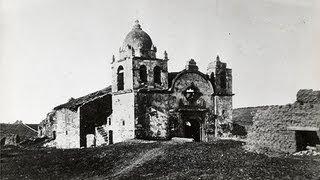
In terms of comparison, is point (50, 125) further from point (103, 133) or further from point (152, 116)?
point (152, 116)

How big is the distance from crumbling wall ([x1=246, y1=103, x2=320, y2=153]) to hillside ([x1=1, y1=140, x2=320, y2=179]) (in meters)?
0.91

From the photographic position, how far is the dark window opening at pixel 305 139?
15750mm

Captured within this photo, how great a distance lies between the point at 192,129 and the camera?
27828mm

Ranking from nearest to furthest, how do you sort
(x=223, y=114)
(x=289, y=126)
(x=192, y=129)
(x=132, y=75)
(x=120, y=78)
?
(x=289, y=126) < (x=132, y=75) < (x=120, y=78) < (x=223, y=114) < (x=192, y=129)

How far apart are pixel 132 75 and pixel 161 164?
10.9 meters

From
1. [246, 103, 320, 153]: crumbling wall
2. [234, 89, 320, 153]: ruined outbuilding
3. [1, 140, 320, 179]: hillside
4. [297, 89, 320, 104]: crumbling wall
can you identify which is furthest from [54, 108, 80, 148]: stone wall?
[297, 89, 320, 104]: crumbling wall

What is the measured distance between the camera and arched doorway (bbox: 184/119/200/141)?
27266 millimetres

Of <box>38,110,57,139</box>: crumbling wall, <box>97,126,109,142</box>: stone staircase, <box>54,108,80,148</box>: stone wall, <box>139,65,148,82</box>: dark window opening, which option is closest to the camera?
<box>139,65,148,82</box>: dark window opening

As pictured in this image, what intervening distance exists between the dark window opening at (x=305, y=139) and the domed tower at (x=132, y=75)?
447 inches

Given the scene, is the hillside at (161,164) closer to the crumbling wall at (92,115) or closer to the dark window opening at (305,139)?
the dark window opening at (305,139)

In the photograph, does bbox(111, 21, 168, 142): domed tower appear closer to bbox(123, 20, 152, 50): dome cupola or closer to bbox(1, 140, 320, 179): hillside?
bbox(123, 20, 152, 50): dome cupola

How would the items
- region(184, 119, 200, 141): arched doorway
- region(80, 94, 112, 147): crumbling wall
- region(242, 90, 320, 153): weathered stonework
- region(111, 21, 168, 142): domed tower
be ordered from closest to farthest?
region(242, 90, 320, 153): weathered stonework, region(111, 21, 168, 142): domed tower, region(184, 119, 200, 141): arched doorway, region(80, 94, 112, 147): crumbling wall

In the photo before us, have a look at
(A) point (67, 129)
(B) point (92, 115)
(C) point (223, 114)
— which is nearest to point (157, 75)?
(C) point (223, 114)

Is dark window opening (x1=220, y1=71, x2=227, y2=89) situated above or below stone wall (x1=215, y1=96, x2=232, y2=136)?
above
